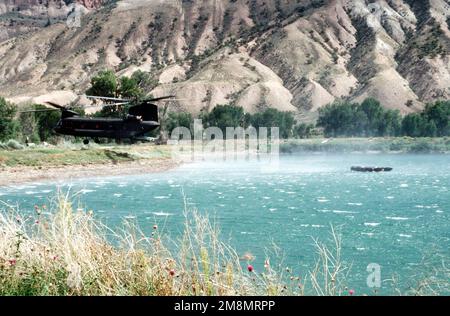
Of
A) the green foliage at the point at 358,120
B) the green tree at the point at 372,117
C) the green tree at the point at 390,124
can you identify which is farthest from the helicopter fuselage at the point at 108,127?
the green tree at the point at 372,117

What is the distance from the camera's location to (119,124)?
22.9ft

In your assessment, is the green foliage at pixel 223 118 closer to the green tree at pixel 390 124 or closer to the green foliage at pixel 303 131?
the green foliage at pixel 303 131

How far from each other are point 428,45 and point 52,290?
206512mm

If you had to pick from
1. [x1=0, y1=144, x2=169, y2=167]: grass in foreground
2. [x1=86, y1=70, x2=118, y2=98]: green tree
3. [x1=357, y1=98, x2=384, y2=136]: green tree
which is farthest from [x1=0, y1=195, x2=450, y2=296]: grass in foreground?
[x1=357, y1=98, x2=384, y2=136]: green tree

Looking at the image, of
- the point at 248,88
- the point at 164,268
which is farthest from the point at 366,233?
the point at 248,88

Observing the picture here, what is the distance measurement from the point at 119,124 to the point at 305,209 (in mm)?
29944

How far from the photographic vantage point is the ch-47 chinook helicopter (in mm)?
6889

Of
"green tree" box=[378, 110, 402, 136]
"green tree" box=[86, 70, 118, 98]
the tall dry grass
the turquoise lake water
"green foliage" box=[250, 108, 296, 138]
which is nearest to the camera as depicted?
the tall dry grass

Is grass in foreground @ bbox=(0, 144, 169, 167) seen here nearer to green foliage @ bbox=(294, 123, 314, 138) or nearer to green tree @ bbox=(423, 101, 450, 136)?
green foliage @ bbox=(294, 123, 314, 138)

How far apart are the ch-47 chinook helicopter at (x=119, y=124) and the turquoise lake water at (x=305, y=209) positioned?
4.58 feet

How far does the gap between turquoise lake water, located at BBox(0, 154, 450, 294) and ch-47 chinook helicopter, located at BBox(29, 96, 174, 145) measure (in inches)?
54.9

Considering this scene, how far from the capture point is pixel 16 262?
7.96 metres

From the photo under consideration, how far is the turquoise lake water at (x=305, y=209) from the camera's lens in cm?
2081
